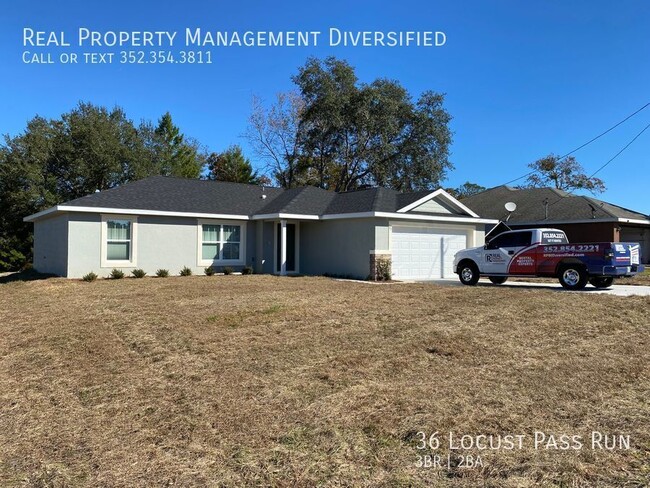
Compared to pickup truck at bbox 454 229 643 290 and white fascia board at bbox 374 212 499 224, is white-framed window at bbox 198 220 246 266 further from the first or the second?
pickup truck at bbox 454 229 643 290

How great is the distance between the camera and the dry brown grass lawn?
371 centimetres

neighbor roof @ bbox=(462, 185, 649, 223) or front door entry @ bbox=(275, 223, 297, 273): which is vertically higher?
neighbor roof @ bbox=(462, 185, 649, 223)

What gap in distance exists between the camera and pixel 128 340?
25.6 ft

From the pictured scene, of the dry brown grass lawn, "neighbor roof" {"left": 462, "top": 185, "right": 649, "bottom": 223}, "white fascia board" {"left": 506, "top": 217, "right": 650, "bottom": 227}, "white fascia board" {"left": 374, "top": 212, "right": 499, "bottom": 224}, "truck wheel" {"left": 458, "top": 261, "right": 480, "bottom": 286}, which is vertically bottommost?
the dry brown grass lawn

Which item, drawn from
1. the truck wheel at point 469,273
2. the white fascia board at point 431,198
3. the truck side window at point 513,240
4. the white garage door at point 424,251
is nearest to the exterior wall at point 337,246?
the white garage door at point 424,251

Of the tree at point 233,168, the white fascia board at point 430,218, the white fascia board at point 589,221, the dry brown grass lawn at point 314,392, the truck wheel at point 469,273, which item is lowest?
the dry brown grass lawn at point 314,392

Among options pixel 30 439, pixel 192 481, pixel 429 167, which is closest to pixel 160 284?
pixel 30 439

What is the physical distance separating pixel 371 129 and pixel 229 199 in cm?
1578

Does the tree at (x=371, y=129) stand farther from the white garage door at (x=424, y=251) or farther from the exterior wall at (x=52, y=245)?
the exterior wall at (x=52, y=245)

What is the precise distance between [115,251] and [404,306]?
1242 cm

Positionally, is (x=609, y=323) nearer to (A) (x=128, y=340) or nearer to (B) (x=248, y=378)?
(B) (x=248, y=378)

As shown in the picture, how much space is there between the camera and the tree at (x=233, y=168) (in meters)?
45.4

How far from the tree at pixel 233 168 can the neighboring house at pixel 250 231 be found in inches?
865

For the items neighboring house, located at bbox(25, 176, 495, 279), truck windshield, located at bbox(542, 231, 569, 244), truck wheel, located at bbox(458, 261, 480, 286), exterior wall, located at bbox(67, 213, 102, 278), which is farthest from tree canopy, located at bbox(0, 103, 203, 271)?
truck windshield, located at bbox(542, 231, 569, 244)
